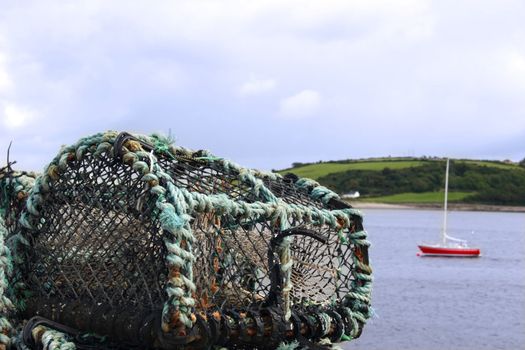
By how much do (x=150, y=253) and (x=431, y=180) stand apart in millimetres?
103201

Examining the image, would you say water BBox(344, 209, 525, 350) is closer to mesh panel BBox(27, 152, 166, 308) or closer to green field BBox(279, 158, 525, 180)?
mesh panel BBox(27, 152, 166, 308)

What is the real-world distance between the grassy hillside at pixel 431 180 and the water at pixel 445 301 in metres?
35.1

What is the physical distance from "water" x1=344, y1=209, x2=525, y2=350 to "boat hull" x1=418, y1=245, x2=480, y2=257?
17.8 inches

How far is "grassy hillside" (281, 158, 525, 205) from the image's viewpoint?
323 feet

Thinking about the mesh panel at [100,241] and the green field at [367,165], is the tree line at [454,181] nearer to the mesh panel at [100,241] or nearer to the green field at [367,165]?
the green field at [367,165]

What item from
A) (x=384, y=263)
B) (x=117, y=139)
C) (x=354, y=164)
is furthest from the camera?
(x=354, y=164)

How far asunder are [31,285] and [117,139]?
2.92ft

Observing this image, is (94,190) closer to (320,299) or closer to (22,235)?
(22,235)

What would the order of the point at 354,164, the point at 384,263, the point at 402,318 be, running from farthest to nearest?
the point at 354,164, the point at 384,263, the point at 402,318

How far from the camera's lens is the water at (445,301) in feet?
71.9

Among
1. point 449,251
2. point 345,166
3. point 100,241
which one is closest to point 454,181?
point 345,166

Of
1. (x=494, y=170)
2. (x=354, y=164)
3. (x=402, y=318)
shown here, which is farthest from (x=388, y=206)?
(x=402, y=318)

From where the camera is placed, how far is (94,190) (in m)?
3.41

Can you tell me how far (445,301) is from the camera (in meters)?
32.0
